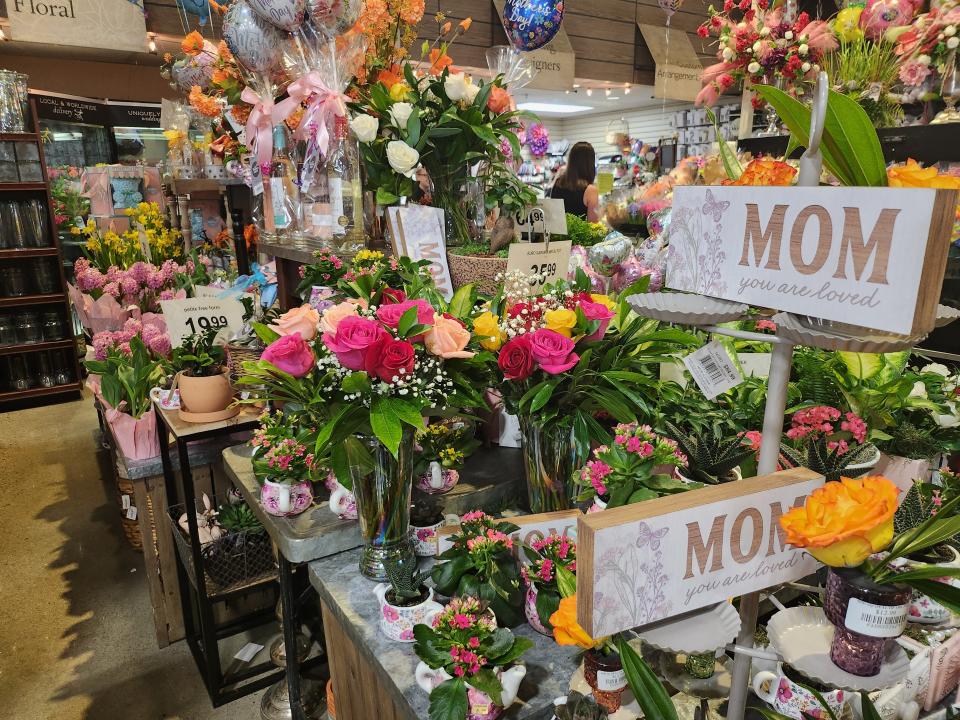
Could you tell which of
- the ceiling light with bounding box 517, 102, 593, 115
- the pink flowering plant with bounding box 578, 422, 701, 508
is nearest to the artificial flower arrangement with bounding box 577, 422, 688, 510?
the pink flowering plant with bounding box 578, 422, 701, 508

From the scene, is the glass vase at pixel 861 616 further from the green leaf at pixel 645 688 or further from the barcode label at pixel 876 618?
the green leaf at pixel 645 688

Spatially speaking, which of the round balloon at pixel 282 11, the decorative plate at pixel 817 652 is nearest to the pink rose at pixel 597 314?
the decorative plate at pixel 817 652

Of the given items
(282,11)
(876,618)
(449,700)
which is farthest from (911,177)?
(282,11)

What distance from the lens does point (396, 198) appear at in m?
1.69

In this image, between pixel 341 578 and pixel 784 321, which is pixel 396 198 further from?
pixel 784 321

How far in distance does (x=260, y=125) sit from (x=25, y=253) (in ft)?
15.0

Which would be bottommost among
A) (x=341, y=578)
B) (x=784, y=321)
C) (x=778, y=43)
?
(x=341, y=578)

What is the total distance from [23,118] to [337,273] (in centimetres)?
497

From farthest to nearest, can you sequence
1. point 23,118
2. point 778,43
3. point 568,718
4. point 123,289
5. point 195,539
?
point 23,118 → point 123,289 → point 778,43 → point 195,539 → point 568,718

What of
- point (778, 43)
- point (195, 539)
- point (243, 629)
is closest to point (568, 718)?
point (195, 539)

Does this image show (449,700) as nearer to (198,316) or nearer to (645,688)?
(645,688)

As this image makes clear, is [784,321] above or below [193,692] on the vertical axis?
above

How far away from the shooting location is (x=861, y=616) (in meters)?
0.58

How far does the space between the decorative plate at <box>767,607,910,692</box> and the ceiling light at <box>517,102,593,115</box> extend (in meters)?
7.28
